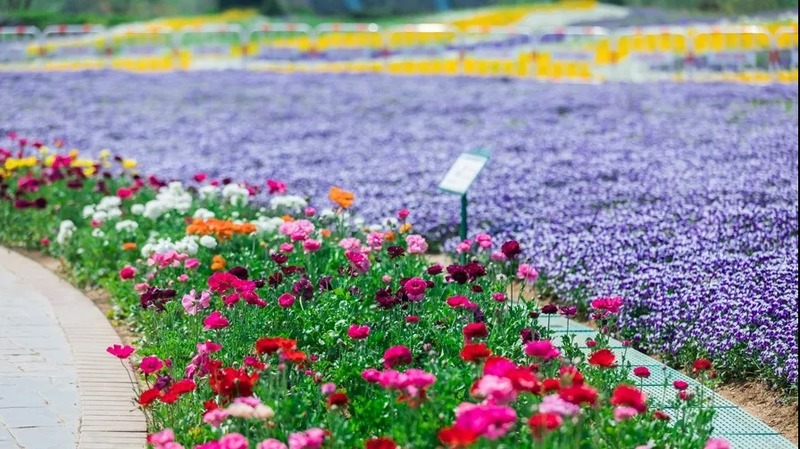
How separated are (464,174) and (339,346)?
A: 6.49 feet

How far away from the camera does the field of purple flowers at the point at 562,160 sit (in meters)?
6.89

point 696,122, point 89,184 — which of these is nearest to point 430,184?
point 89,184

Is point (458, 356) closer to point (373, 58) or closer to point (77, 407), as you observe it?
point (77, 407)

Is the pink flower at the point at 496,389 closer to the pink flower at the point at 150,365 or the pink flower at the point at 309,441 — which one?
the pink flower at the point at 309,441

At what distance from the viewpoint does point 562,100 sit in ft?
57.6

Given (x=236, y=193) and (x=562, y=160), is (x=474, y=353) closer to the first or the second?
(x=236, y=193)

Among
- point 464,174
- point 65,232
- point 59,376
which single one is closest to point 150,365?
point 59,376

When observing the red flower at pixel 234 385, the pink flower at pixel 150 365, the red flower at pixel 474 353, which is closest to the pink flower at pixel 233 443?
the red flower at pixel 234 385

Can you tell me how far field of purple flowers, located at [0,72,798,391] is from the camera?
689cm

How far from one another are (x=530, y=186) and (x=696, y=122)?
4.74 metres

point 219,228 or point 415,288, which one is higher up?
point 415,288

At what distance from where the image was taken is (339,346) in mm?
5711

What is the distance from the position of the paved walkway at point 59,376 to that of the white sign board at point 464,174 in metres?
2.07

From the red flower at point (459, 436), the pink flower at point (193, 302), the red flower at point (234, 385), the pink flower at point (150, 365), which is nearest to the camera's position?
the red flower at point (459, 436)
